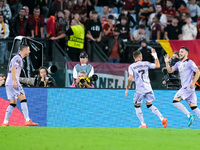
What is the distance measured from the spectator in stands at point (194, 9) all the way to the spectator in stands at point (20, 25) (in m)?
6.91

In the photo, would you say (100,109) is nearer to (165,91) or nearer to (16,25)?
(165,91)

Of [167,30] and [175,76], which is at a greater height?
[167,30]

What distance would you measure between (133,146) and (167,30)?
10564 mm

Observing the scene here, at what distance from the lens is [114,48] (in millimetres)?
15977

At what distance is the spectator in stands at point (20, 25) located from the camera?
16219mm

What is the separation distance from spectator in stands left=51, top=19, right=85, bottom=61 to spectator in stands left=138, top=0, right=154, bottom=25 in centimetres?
332

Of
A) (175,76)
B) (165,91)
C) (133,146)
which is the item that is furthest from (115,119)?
(133,146)

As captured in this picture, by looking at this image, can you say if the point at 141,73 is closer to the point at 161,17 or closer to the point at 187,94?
the point at 187,94

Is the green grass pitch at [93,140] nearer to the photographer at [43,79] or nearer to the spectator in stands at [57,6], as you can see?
the photographer at [43,79]

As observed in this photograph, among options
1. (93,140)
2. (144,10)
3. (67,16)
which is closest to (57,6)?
(67,16)

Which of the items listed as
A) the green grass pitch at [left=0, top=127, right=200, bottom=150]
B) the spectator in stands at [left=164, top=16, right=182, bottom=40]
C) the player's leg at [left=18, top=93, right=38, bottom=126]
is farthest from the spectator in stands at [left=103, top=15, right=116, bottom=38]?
the green grass pitch at [left=0, top=127, right=200, bottom=150]

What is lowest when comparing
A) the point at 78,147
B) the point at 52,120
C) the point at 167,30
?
the point at 52,120

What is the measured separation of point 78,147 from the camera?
6953 mm

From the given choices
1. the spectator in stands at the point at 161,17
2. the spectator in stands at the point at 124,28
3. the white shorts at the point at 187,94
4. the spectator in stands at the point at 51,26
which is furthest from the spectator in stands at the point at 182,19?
the white shorts at the point at 187,94
